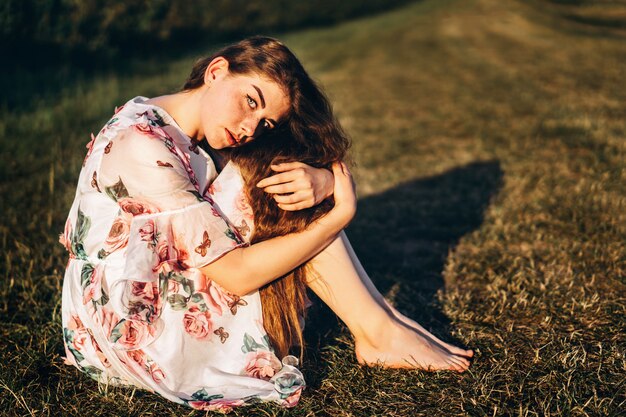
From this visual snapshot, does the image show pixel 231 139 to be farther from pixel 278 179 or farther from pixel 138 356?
pixel 138 356

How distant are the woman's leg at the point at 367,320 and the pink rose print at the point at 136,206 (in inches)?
28.2

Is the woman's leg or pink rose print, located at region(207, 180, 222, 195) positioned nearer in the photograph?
pink rose print, located at region(207, 180, 222, 195)

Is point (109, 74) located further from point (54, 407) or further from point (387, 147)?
point (54, 407)

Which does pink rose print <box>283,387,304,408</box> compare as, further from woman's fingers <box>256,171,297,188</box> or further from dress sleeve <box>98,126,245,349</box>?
woman's fingers <box>256,171,297,188</box>

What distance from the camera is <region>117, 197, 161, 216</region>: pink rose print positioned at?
2.11m

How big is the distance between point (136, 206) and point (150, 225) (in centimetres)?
9

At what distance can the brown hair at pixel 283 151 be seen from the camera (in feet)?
7.75

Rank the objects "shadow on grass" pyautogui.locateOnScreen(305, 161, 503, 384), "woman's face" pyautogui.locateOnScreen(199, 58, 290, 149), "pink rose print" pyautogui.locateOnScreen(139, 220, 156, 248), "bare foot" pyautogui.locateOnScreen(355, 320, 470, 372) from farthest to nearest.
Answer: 1. "shadow on grass" pyautogui.locateOnScreen(305, 161, 503, 384)
2. "bare foot" pyautogui.locateOnScreen(355, 320, 470, 372)
3. "woman's face" pyautogui.locateOnScreen(199, 58, 290, 149)
4. "pink rose print" pyautogui.locateOnScreen(139, 220, 156, 248)

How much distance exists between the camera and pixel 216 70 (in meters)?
2.51

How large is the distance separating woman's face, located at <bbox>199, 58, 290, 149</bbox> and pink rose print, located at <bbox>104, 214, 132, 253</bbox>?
51 centimetres

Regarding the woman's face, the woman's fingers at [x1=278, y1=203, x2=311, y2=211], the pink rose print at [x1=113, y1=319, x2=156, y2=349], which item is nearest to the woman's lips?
the woman's face

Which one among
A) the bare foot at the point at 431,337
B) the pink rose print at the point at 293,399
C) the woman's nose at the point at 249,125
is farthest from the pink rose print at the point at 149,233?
the bare foot at the point at 431,337

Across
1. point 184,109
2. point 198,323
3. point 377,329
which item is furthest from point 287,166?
point 377,329

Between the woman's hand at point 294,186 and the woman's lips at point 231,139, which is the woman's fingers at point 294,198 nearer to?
the woman's hand at point 294,186
